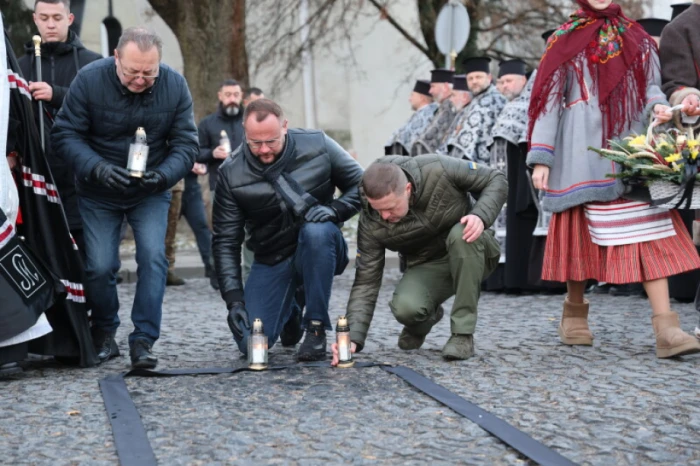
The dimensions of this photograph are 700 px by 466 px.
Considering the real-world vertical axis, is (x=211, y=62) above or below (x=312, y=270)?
above

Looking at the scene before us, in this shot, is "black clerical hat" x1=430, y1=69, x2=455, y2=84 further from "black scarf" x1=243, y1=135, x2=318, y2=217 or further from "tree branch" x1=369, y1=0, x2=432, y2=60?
"tree branch" x1=369, y1=0, x2=432, y2=60

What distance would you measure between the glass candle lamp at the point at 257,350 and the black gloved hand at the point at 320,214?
0.69 meters

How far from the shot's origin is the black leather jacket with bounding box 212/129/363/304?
6285mm

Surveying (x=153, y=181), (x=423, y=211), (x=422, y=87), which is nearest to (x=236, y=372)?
(x=153, y=181)

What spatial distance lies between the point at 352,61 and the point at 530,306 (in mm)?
14662

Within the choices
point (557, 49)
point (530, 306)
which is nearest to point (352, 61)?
point (530, 306)

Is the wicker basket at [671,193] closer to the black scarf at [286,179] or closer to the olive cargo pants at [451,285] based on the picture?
the olive cargo pants at [451,285]

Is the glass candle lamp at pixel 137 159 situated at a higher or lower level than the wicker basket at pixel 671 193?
higher

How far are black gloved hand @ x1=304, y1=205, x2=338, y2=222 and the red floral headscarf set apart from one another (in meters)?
1.33

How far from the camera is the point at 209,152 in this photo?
38.9 ft

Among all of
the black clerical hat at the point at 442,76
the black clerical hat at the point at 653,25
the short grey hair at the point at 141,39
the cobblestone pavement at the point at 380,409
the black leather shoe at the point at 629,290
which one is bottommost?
the black leather shoe at the point at 629,290

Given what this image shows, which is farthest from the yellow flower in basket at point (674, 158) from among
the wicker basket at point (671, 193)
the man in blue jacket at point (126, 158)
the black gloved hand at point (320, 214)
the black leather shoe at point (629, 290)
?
the black leather shoe at point (629, 290)

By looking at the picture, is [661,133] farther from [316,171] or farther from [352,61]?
[352,61]

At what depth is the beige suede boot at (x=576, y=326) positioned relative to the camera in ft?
21.9
